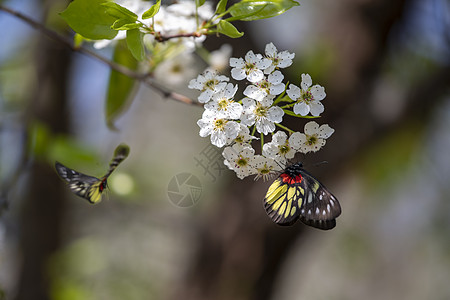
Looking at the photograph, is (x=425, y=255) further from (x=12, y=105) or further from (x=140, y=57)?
(x=140, y=57)

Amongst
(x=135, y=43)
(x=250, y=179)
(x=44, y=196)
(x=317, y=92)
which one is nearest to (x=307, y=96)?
(x=317, y=92)

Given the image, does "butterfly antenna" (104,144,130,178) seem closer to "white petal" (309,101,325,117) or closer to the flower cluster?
the flower cluster

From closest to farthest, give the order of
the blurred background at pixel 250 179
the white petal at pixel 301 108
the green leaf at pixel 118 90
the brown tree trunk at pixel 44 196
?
the white petal at pixel 301 108 → the green leaf at pixel 118 90 → the blurred background at pixel 250 179 → the brown tree trunk at pixel 44 196

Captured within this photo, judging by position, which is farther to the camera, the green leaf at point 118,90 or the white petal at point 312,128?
the green leaf at point 118,90

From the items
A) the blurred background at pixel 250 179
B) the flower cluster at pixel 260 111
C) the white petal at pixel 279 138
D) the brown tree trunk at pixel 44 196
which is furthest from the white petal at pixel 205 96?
the brown tree trunk at pixel 44 196

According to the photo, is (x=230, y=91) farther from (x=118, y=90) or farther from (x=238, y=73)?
(x=118, y=90)

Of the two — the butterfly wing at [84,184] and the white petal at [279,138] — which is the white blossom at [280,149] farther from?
the butterfly wing at [84,184]
